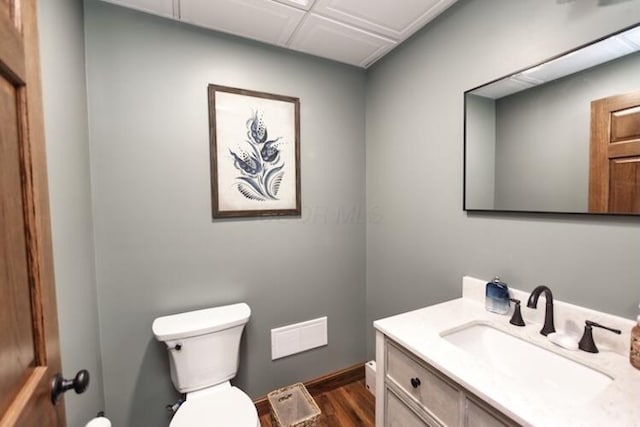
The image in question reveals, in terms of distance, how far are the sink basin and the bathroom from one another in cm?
25

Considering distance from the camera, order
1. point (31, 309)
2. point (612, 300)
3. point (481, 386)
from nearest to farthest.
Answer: point (31, 309)
point (481, 386)
point (612, 300)

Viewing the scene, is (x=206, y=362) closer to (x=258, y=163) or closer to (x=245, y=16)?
(x=258, y=163)

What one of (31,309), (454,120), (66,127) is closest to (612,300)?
(454,120)

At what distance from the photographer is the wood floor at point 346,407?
1671 mm

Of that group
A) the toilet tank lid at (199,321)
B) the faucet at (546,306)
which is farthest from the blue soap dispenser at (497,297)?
the toilet tank lid at (199,321)

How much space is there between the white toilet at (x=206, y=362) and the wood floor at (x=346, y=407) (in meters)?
0.53

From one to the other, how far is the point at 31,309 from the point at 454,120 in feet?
5.61

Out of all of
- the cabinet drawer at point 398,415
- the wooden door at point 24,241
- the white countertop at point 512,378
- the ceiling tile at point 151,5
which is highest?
the ceiling tile at point 151,5

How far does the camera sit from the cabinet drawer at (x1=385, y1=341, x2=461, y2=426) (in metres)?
0.83

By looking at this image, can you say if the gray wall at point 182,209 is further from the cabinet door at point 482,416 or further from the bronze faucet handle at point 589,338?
the bronze faucet handle at point 589,338

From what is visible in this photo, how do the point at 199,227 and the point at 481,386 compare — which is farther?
the point at 199,227

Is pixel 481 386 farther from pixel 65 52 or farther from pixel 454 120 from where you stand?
pixel 65 52

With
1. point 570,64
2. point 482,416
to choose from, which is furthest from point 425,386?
point 570,64

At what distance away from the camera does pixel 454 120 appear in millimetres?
1392
